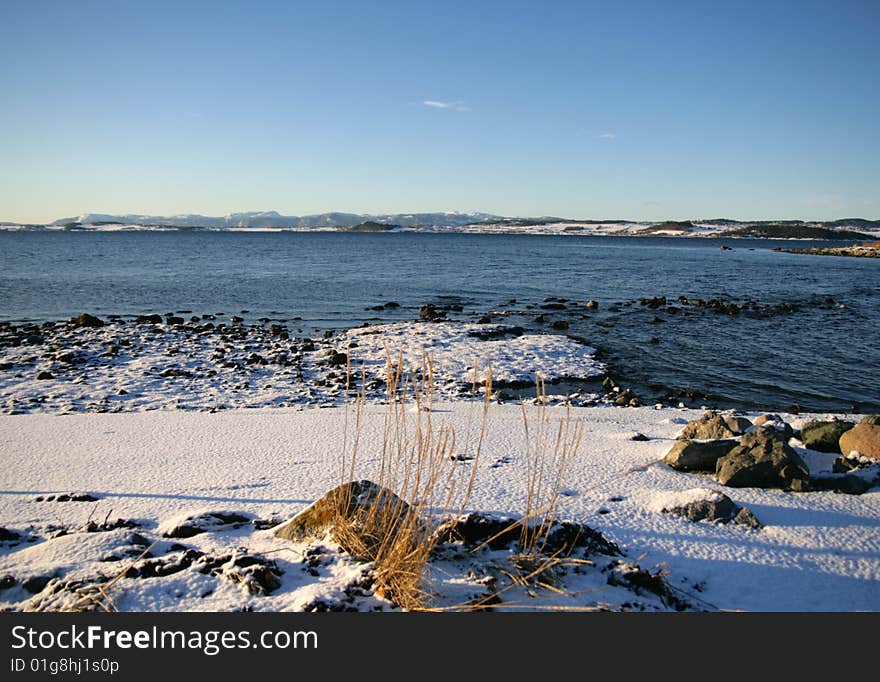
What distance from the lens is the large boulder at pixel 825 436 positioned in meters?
6.57

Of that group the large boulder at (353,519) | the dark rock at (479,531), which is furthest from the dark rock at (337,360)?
the dark rock at (479,531)

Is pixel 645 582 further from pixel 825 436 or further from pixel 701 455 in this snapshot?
pixel 825 436

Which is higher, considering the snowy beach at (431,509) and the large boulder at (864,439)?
the large boulder at (864,439)

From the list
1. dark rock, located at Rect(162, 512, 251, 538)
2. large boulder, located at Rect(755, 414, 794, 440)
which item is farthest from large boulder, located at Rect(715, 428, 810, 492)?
dark rock, located at Rect(162, 512, 251, 538)

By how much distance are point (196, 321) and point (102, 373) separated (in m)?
8.85

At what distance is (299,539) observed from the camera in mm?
3957

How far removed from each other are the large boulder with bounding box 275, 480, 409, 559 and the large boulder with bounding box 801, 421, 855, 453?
5.96 m

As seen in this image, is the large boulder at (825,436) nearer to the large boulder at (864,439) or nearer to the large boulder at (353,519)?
the large boulder at (864,439)

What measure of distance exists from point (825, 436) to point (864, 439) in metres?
0.60

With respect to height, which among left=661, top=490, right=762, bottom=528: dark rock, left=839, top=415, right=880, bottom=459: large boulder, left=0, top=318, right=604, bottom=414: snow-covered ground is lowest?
left=0, top=318, right=604, bottom=414: snow-covered ground

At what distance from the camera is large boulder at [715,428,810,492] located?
5465mm

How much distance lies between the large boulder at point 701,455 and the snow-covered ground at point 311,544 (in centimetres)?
17

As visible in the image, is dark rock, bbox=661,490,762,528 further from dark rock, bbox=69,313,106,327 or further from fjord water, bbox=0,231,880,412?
dark rock, bbox=69,313,106,327

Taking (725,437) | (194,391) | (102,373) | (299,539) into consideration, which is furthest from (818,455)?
(102,373)
